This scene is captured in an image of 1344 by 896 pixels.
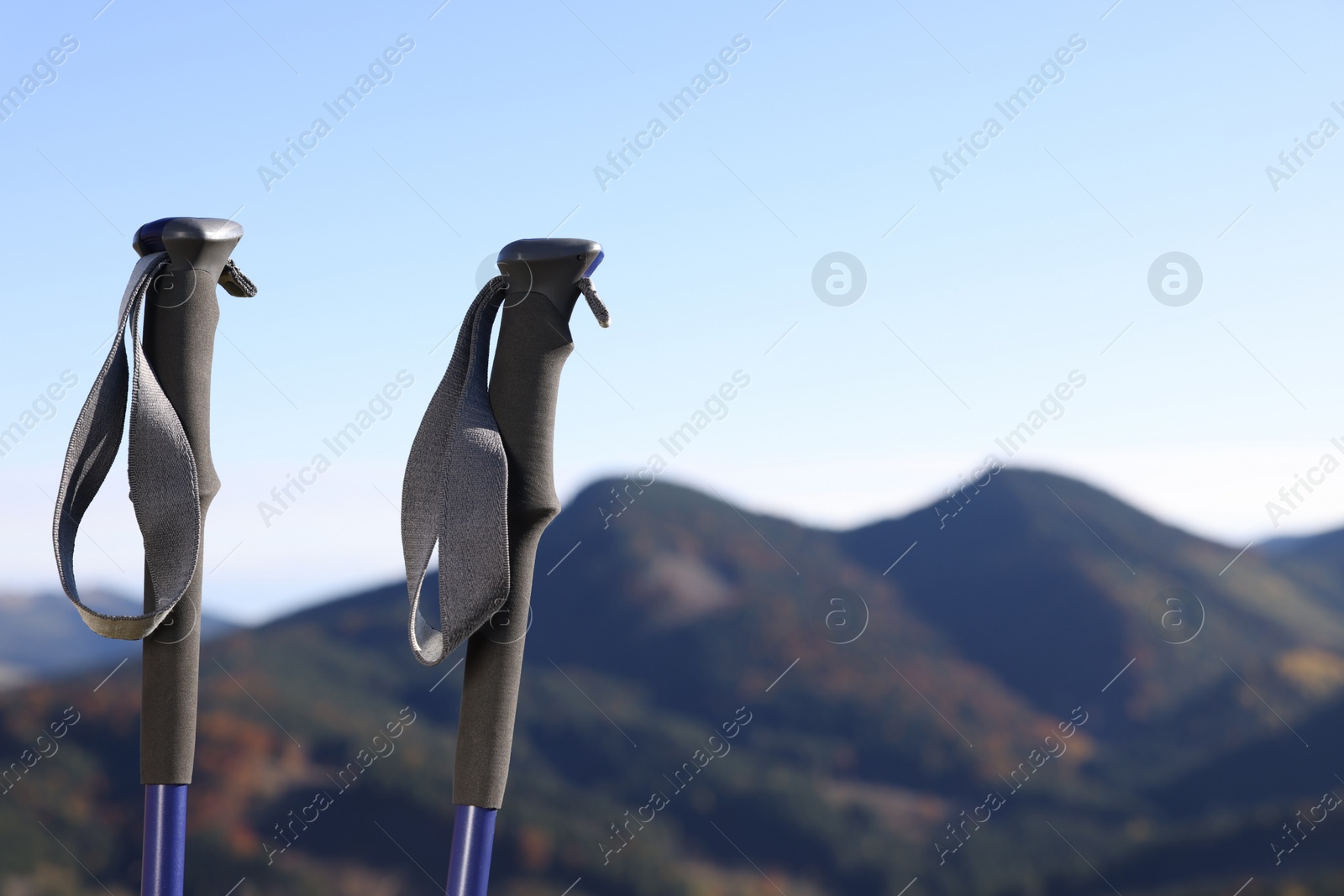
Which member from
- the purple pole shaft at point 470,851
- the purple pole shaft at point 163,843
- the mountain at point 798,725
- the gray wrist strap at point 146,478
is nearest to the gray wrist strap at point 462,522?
the purple pole shaft at point 470,851

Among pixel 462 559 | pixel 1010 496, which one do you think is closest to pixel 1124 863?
pixel 1010 496

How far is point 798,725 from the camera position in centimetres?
3709

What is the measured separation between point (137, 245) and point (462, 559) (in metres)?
1.17

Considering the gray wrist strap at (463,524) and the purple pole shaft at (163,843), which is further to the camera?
the purple pole shaft at (163,843)

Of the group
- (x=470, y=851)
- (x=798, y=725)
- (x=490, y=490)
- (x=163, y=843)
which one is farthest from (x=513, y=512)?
(x=798, y=725)

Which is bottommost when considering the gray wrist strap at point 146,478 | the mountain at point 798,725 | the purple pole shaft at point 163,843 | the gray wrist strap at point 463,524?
the mountain at point 798,725

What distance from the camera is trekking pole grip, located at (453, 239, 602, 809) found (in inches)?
101

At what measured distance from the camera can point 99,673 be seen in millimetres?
30219

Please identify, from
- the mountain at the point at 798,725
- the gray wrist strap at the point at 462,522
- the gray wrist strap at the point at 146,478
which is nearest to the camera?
the gray wrist strap at the point at 462,522

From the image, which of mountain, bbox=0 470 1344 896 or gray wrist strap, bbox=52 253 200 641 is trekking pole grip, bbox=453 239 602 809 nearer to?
gray wrist strap, bbox=52 253 200 641

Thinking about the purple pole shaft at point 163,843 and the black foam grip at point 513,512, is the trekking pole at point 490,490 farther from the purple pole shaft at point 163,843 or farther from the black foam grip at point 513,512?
the purple pole shaft at point 163,843

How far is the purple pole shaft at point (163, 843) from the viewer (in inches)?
110

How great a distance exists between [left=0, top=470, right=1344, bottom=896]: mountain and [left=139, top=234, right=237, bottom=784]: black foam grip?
20.3 metres

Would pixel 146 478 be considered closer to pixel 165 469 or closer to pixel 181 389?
pixel 165 469
